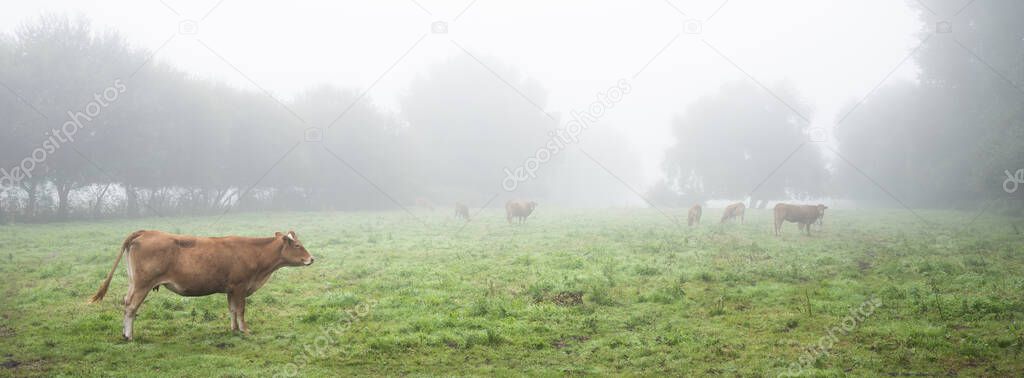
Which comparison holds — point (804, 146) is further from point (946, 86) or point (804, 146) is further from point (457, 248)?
point (457, 248)

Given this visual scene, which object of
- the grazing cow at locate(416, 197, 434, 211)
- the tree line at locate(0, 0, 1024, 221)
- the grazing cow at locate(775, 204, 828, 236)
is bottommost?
the grazing cow at locate(775, 204, 828, 236)

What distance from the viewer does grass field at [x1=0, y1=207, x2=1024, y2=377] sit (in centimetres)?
864

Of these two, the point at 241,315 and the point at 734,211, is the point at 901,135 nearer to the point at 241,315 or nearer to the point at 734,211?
the point at 734,211

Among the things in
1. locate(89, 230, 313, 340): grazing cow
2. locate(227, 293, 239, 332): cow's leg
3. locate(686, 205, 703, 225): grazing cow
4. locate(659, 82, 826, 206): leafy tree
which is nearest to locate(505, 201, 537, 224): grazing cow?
locate(686, 205, 703, 225): grazing cow

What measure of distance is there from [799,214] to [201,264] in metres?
26.1

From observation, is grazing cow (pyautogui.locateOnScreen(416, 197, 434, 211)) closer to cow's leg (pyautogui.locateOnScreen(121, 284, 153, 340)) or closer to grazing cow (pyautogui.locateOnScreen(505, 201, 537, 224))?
grazing cow (pyautogui.locateOnScreen(505, 201, 537, 224))

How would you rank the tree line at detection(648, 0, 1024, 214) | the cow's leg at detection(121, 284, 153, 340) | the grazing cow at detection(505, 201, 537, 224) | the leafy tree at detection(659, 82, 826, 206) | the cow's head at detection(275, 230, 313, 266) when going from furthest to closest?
the leafy tree at detection(659, 82, 826, 206) → the tree line at detection(648, 0, 1024, 214) → the grazing cow at detection(505, 201, 537, 224) → the cow's head at detection(275, 230, 313, 266) → the cow's leg at detection(121, 284, 153, 340)

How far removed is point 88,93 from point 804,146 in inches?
2565

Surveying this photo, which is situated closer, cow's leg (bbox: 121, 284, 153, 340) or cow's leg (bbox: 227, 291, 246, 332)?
cow's leg (bbox: 121, 284, 153, 340)

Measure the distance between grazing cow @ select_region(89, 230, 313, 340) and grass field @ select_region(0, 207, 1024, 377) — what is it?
0.75m

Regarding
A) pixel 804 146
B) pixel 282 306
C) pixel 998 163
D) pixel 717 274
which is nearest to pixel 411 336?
pixel 282 306

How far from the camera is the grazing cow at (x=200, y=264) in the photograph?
30.4 ft

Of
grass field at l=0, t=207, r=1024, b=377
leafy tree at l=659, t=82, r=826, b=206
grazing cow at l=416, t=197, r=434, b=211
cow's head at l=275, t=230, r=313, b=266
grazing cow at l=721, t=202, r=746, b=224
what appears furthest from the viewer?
leafy tree at l=659, t=82, r=826, b=206

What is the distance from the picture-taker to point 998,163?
37.5 m
